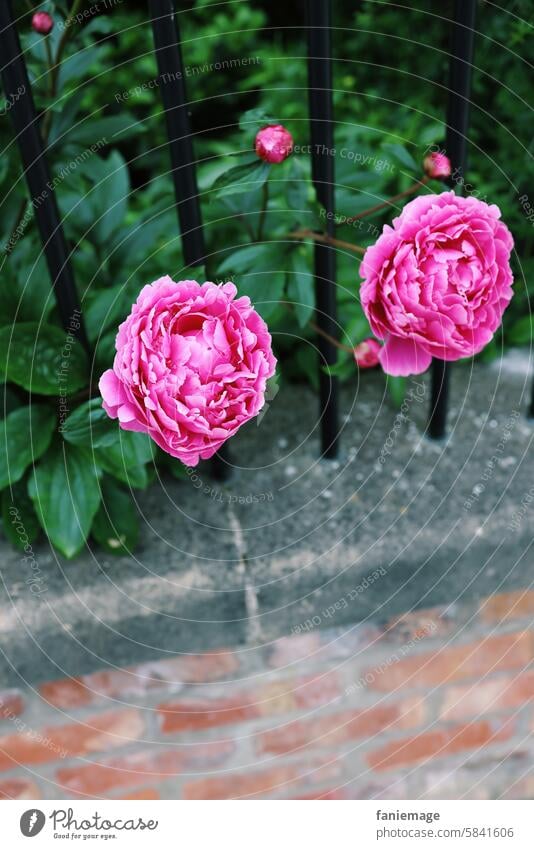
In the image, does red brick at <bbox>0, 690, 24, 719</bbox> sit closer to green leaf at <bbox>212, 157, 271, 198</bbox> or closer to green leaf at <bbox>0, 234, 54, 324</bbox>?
green leaf at <bbox>0, 234, 54, 324</bbox>

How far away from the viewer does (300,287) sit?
0.81 meters

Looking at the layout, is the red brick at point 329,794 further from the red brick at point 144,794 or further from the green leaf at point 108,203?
the green leaf at point 108,203

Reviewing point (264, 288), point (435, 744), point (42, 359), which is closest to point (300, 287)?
point (264, 288)

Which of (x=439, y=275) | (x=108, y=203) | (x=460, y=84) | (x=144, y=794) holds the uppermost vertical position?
(x=108, y=203)

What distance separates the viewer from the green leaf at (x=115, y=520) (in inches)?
34.5

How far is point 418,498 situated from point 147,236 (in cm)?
43

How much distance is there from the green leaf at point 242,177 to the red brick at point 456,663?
56 cm

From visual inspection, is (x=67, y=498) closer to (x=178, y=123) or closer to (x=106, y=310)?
(x=106, y=310)

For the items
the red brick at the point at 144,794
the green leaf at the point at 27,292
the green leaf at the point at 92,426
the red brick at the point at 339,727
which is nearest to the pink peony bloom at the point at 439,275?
the green leaf at the point at 92,426

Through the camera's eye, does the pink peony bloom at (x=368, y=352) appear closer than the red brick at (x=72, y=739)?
Yes

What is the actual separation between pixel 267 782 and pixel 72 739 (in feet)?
0.76

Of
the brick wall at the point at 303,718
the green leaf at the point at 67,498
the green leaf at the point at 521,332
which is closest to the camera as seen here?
the green leaf at the point at 67,498

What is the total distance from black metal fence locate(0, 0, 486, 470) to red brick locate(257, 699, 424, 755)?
1.28 ft
